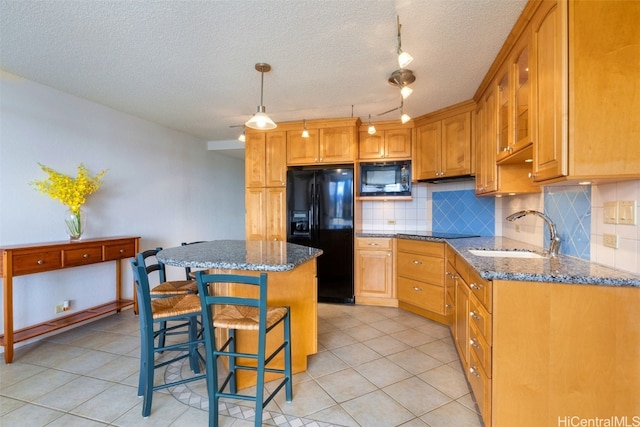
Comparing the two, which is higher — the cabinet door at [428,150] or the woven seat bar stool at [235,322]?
the cabinet door at [428,150]

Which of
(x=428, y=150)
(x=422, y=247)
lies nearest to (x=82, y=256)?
(x=422, y=247)

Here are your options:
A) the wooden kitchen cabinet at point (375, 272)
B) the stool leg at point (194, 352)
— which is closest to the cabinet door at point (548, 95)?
the wooden kitchen cabinet at point (375, 272)

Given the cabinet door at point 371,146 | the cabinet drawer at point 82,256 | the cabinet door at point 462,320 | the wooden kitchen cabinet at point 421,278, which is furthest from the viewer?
the cabinet door at point 371,146

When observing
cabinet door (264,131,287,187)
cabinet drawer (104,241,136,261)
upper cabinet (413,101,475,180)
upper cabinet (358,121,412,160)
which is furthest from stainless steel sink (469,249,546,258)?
cabinet drawer (104,241,136,261)

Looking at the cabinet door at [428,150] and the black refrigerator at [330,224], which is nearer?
the cabinet door at [428,150]

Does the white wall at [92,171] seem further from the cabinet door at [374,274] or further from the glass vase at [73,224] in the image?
the cabinet door at [374,274]

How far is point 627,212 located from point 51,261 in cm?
Result: 385

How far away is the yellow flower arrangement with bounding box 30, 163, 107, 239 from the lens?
2.61 meters

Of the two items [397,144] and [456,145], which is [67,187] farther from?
[456,145]

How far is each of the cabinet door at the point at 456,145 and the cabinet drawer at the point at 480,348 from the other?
1.86 m

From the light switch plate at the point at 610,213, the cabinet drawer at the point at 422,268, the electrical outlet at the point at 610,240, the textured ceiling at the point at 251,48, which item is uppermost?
the textured ceiling at the point at 251,48

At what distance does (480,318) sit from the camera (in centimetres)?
156

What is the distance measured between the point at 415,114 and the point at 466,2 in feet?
5.99

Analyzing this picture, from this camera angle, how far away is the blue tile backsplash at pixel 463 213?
10.8ft
